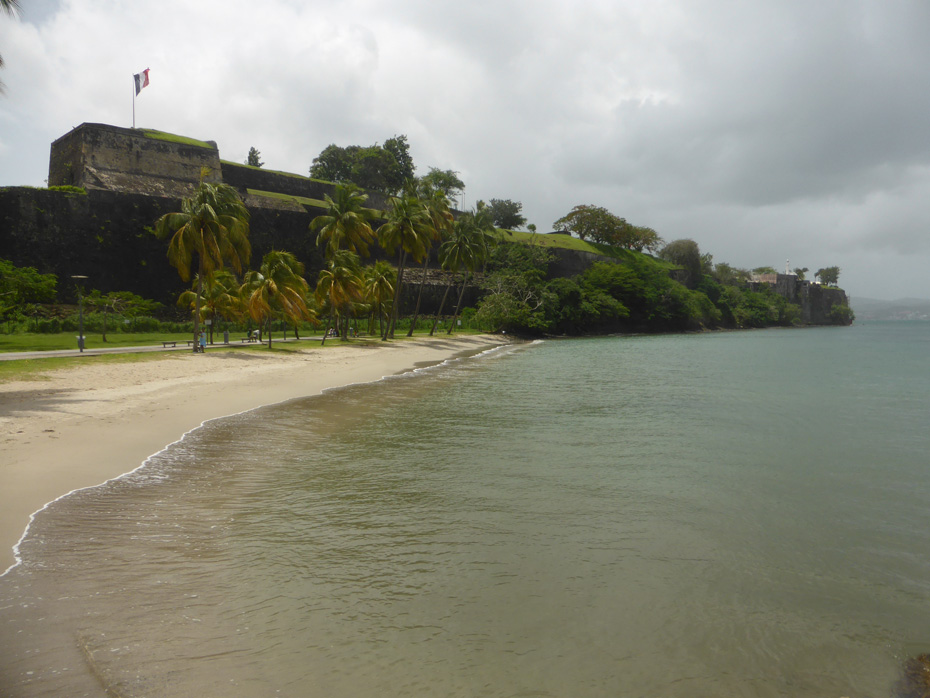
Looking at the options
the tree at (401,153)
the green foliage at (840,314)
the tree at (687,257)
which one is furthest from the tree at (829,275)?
the tree at (401,153)

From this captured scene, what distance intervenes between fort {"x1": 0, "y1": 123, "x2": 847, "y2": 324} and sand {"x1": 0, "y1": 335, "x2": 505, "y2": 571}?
53.8 feet

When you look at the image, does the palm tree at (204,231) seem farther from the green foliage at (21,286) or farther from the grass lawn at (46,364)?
the green foliage at (21,286)

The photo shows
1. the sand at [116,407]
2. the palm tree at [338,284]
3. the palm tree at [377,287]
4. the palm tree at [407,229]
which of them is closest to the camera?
the sand at [116,407]

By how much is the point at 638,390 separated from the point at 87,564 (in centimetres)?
1632

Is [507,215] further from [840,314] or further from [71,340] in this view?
[840,314]

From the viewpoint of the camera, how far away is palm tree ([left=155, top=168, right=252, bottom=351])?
24.8 m

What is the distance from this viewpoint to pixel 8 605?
4.45m

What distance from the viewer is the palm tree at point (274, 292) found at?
2689 centimetres

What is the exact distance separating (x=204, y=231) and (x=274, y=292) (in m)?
3.79

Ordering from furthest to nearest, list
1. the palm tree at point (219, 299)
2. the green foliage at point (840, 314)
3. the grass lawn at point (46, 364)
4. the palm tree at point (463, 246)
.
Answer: the green foliage at point (840, 314)
the palm tree at point (463, 246)
the palm tree at point (219, 299)
the grass lawn at point (46, 364)

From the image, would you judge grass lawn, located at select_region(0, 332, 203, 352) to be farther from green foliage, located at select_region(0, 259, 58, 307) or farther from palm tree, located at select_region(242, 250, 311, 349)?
palm tree, located at select_region(242, 250, 311, 349)

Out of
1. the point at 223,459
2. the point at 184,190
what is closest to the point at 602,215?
the point at 184,190

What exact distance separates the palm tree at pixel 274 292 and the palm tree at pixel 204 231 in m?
1.58

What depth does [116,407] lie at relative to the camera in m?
12.2
